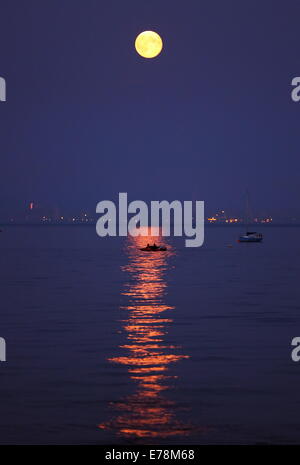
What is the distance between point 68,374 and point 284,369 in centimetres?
878

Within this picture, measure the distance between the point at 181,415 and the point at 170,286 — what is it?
5815cm

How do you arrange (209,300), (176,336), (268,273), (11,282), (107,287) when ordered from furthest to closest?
(268,273) → (11,282) → (107,287) → (209,300) → (176,336)

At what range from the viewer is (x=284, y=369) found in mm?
33562

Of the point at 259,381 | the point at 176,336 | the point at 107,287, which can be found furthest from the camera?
the point at 107,287

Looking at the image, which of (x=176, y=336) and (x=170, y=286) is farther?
(x=170, y=286)

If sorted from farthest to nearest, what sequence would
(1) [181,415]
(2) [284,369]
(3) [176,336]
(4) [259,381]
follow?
(3) [176,336] < (2) [284,369] < (4) [259,381] < (1) [181,415]

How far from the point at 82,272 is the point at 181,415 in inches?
3367

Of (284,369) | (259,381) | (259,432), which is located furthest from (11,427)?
(284,369)

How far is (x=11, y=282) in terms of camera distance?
89438 millimetres
